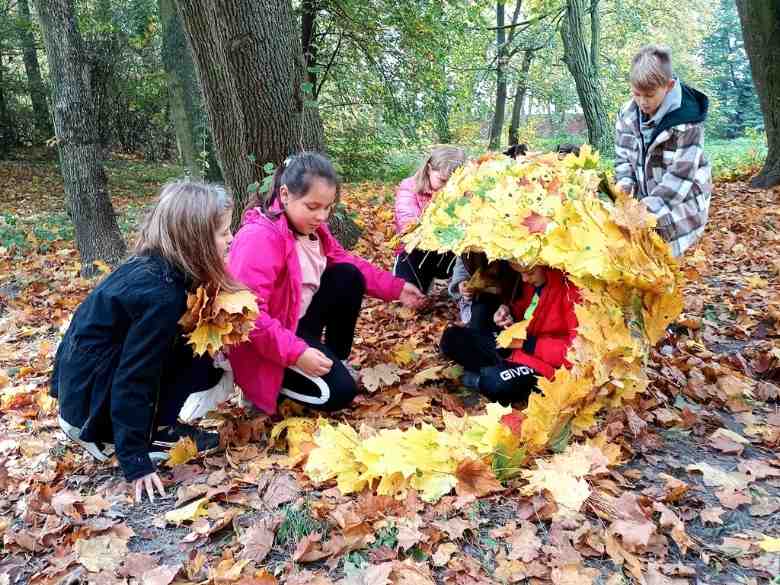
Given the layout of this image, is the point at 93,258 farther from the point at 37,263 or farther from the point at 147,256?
the point at 147,256

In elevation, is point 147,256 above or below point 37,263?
above

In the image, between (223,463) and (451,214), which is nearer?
(223,463)

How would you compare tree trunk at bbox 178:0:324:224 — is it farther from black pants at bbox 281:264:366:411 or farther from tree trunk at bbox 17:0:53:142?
tree trunk at bbox 17:0:53:142

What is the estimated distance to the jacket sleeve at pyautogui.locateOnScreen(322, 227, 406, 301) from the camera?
10.6 feet

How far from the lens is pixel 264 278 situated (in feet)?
8.71

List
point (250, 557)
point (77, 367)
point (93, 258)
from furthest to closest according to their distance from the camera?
point (93, 258) < point (77, 367) < point (250, 557)

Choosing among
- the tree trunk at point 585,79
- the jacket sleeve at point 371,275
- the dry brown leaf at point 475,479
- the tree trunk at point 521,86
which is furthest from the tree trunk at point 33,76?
the dry brown leaf at point 475,479

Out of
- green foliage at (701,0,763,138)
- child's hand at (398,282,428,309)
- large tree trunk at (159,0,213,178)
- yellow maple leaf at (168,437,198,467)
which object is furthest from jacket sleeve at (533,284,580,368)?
green foliage at (701,0,763,138)

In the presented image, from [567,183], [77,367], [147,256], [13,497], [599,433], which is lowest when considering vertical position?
[13,497]

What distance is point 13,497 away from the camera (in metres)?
2.45

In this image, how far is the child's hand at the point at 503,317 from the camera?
10.5 ft

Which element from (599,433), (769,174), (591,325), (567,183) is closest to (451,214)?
(567,183)

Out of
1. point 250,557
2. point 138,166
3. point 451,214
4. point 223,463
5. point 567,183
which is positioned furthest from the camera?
point 138,166

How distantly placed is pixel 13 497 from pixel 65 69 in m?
4.48
